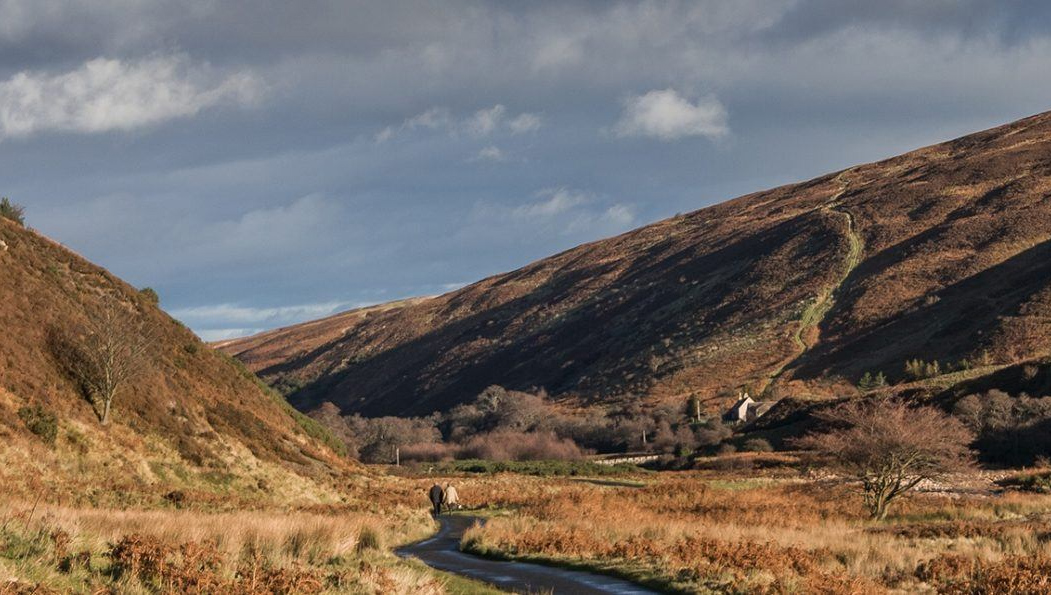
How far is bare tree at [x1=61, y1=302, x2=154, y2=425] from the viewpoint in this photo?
32.8m

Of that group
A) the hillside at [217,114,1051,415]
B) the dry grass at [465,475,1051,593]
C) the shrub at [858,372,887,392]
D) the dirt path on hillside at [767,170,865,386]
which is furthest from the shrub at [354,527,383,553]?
the dirt path on hillside at [767,170,865,386]

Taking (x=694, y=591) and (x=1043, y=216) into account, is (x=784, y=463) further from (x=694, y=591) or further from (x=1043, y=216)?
(x=1043, y=216)

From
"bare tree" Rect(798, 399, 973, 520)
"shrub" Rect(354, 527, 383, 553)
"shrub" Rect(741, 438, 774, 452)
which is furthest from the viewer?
"shrub" Rect(741, 438, 774, 452)

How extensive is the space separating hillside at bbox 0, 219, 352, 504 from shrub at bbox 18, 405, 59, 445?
164 millimetres

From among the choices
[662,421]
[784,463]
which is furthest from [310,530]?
[662,421]

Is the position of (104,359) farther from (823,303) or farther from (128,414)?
(823,303)

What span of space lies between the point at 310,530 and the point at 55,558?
530 cm

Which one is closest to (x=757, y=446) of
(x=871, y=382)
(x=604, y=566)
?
(x=871, y=382)

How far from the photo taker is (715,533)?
21062mm

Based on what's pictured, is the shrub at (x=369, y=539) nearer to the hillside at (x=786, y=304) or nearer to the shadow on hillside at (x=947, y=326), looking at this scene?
the hillside at (x=786, y=304)

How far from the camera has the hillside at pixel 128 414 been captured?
1072 inches

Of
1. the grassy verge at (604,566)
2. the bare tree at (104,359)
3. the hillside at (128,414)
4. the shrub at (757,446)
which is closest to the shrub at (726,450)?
the shrub at (757,446)

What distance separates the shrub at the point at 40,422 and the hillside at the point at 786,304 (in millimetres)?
84010

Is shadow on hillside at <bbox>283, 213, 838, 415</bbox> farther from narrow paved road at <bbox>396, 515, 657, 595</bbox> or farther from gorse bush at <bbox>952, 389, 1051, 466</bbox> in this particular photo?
narrow paved road at <bbox>396, 515, 657, 595</bbox>
